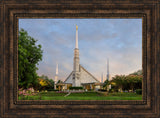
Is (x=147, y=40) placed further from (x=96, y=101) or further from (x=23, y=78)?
(x=23, y=78)

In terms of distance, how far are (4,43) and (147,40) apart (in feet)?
15.6

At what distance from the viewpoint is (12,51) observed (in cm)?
452

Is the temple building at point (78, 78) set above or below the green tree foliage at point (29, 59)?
below

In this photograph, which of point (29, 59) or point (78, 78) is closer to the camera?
point (29, 59)

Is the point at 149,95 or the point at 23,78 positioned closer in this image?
the point at 149,95

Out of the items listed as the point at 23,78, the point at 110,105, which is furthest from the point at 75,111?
the point at 23,78

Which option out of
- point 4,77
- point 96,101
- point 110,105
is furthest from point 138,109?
point 4,77

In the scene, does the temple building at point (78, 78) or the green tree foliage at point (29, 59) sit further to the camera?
the temple building at point (78, 78)

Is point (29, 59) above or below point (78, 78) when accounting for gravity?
above

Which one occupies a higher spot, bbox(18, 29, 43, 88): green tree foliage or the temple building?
bbox(18, 29, 43, 88): green tree foliage

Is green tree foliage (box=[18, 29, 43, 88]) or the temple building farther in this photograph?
the temple building
